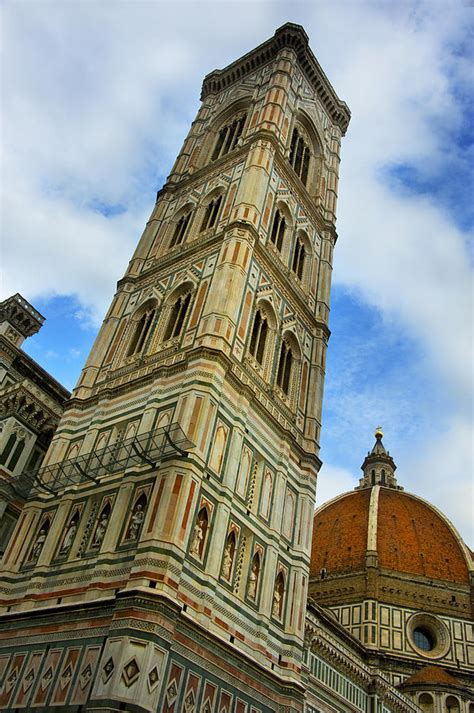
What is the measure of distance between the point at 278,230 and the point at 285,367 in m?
5.85

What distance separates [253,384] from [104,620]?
7759mm

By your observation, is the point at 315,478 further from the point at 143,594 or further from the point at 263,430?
the point at 143,594

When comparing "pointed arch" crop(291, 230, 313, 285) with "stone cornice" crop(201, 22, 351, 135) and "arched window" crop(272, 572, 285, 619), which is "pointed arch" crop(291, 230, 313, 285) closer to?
"stone cornice" crop(201, 22, 351, 135)

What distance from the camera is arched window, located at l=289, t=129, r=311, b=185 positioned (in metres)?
27.8

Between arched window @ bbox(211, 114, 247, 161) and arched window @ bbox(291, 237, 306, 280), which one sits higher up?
arched window @ bbox(211, 114, 247, 161)

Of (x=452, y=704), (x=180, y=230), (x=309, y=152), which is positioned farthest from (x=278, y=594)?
(x=452, y=704)

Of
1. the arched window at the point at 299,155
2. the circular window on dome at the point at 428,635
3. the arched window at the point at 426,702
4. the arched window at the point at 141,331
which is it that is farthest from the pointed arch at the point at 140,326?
the circular window on dome at the point at 428,635

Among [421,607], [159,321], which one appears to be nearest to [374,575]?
[421,607]

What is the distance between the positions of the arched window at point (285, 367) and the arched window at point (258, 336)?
3.09 ft

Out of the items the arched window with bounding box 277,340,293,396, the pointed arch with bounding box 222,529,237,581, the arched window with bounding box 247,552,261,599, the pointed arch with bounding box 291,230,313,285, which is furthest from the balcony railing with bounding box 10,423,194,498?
the pointed arch with bounding box 291,230,313,285

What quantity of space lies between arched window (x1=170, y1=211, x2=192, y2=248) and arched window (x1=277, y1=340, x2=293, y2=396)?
6.12m

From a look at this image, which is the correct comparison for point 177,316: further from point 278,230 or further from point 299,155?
point 299,155

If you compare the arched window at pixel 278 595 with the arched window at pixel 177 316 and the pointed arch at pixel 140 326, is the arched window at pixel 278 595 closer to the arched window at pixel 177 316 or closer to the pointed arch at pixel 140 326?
the arched window at pixel 177 316

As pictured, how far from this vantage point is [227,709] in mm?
12734
